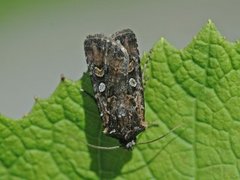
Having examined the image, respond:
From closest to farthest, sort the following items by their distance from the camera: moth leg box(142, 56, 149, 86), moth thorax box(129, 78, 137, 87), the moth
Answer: moth leg box(142, 56, 149, 86)
the moth
moth thorax box(129, 78, 137, 87)

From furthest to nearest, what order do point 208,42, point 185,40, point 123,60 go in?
point 185,40 → point 123,60 → point 208,42

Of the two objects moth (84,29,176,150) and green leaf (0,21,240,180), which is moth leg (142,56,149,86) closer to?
green leaf (0,21,240,180)

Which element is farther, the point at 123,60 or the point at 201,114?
the point at 123,60

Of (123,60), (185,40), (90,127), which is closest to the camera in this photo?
(90,127)

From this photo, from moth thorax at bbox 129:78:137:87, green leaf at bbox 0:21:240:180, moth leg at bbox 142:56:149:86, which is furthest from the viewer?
moth thorax at bbox 129:78:137:87

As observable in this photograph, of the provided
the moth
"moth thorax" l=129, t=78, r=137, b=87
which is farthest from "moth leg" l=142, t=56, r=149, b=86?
"moth thorax" l=129, t=78, r=137, b=87

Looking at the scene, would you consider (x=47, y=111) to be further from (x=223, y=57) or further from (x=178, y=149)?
(x=223, y=57)

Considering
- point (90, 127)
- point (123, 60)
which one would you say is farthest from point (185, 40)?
point (90, 127)

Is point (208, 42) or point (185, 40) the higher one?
point (185, 40)
